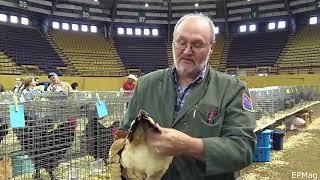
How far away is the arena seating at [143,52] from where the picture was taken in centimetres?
3100

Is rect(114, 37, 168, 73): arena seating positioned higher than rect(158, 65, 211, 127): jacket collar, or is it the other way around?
rect(114, 37, 168, 73): arena seating

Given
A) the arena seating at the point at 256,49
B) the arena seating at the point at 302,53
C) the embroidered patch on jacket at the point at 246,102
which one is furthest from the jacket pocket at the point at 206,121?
the arena seating at the point at 256,49

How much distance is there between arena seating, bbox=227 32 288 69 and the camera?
98.4 feet

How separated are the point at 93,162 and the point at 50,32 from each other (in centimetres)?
2757

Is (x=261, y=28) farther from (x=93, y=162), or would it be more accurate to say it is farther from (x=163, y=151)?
(x=163, y=151)

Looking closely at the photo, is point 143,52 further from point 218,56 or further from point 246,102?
point 246,102

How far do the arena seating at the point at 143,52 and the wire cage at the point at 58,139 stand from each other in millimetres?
25588

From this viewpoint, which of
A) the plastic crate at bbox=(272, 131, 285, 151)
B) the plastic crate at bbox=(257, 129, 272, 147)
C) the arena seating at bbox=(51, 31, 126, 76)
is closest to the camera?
the plastic crate at bbox=(257, 129, 272, 147)

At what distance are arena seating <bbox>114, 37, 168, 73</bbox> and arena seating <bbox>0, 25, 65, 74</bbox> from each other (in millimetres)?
6436

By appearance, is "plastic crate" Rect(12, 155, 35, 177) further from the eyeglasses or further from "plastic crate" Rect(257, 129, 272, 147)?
"plastic crate" Rect(257, 129, 272, 147)

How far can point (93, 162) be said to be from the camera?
4379 mm

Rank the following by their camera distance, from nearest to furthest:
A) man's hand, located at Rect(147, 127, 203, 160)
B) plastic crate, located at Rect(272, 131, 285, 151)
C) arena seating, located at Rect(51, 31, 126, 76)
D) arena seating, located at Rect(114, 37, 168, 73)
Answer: man's hand, located at Rect(147, 127, 203, 160) < plastic crate, located at Rect(272, 131, 285, 151) < arena seating, located at Rect(51, 31, 126, 76) < arena seating, located at Rect(114, 37, 168, 73)

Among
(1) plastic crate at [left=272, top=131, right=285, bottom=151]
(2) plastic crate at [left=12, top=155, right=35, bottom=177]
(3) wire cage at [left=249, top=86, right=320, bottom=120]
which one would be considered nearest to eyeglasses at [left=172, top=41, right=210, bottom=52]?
(2) plastic crate at [left=12, top=155, right=35, bottom=177]

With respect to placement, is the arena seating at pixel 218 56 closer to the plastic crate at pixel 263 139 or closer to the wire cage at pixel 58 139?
the plastic crate at pixel 263 139
